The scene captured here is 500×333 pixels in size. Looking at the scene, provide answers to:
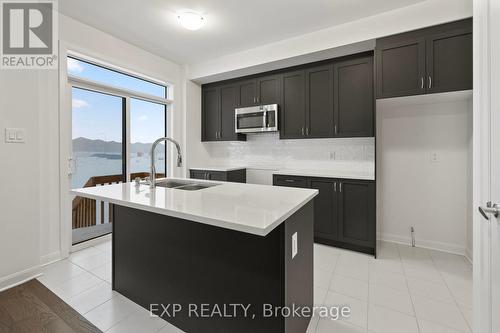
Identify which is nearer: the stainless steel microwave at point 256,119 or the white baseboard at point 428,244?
the white baseboard at point 428,244

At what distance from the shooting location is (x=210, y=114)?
4.37m

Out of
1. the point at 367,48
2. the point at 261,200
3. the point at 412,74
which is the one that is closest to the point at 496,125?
the point at 261,200

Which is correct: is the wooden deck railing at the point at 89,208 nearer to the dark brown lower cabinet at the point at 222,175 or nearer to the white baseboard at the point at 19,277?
the white baseboard at the point at 19,277

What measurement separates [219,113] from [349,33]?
2.38 metres

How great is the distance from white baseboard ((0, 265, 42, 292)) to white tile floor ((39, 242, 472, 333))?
0.09m

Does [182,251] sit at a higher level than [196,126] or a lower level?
lower

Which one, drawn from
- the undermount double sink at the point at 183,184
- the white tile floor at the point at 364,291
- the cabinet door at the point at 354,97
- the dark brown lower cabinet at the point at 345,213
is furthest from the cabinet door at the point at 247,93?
the white tile floor at the point at 364,291

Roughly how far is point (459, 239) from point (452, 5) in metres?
2.56

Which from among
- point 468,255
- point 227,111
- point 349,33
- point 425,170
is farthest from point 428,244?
point 227,111

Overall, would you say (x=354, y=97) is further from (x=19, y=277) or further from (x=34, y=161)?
(x=19, y=277)

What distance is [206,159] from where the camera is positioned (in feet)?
15.4

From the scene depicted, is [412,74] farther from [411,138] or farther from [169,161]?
[169,161]

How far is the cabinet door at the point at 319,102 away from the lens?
10.4 feet

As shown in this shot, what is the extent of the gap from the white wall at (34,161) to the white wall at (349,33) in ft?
6.14
